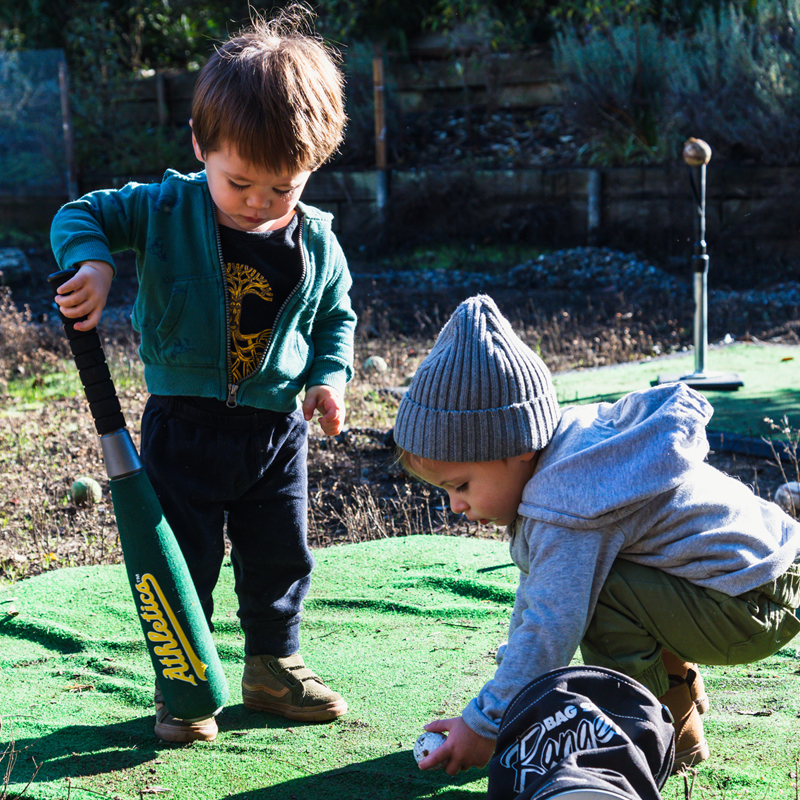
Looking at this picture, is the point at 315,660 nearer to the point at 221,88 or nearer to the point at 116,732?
the point at 116,732

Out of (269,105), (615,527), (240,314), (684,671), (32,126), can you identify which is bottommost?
(684,671)

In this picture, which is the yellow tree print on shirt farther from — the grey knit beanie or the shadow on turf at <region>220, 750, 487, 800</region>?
the shadow on turf at <region>220, 750, 487, 800</region>

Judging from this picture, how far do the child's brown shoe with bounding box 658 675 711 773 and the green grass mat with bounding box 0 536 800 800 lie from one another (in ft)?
0.13

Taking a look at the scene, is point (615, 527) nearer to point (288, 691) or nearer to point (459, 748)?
point (459, 748)

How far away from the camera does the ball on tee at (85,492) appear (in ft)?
14.3

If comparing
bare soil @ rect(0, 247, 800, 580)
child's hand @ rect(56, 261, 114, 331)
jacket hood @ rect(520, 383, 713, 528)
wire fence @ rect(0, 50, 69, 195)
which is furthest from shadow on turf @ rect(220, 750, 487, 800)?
wire fence @ rect(0, 50, 69, 195)

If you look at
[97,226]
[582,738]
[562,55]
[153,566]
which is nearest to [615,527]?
[582,738]

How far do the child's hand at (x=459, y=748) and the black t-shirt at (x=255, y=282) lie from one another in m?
0.95

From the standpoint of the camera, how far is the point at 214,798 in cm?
199

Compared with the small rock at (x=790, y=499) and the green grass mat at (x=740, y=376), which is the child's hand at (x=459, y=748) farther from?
the green grass mat at (x=740, y=376)

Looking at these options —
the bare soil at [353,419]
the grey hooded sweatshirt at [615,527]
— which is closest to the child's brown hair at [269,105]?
the grey hooded sweatshirt at [615,527]

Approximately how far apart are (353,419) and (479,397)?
3748 mm

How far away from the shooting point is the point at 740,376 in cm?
622

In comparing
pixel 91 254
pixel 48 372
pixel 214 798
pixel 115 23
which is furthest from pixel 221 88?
pixel 115 23
